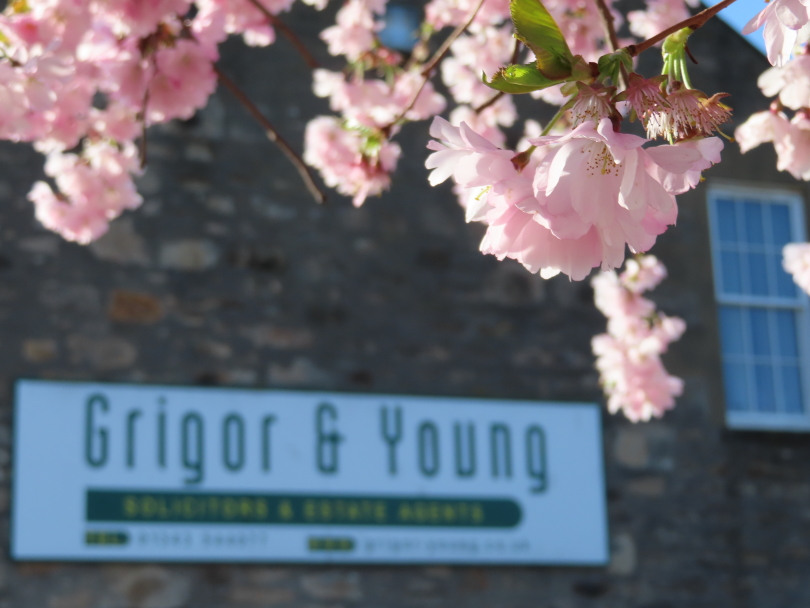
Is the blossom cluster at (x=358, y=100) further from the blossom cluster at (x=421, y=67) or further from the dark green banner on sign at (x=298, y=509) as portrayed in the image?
the dark green banner on sign at (x=298, y=509)

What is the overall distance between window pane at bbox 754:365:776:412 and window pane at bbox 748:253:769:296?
52 centimetres

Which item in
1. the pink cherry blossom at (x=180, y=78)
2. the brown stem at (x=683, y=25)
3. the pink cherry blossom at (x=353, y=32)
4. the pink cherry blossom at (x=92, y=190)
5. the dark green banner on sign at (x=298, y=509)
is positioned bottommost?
the brown stem at (x=683, y=25)

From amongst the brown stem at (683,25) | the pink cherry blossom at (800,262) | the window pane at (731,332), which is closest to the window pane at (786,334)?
the window pane at (731,332)

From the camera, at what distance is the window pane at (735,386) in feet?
27.1

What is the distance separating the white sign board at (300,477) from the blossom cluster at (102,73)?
6.91ft

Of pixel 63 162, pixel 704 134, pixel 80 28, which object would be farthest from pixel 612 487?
pixel 704 134

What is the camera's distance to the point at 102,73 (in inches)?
152

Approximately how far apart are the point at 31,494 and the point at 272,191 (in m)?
2.23

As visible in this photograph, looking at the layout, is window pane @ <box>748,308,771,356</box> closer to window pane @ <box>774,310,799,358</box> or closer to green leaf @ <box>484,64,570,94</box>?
window pane @ <box>774,310,799,358</box>

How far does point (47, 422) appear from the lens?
6.76m

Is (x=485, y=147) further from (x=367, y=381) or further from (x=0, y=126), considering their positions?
(x=367, y=381)

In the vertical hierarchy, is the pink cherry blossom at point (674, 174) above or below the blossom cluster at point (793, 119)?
below

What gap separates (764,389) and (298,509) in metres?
3.26

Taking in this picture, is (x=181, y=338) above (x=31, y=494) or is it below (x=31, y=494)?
above
